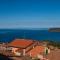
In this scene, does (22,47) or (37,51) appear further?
(22,47)

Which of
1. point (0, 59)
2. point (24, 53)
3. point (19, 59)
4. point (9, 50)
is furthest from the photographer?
point (9, 50)

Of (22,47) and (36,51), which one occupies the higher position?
(22,47)

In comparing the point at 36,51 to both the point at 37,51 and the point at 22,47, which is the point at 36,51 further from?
the point at 22,47

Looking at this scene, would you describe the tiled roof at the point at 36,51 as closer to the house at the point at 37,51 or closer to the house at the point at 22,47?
the house at the point at 37,51

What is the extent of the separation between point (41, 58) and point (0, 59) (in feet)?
21.8

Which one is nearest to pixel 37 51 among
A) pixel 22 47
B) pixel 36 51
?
pixel 36 51

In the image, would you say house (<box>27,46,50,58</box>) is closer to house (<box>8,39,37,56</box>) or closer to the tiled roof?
the tiled roof

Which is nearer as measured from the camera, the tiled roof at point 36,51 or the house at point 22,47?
the tiled roof at point 36,51

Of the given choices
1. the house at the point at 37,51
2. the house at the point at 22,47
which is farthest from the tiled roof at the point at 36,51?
the house at the point at 22,47

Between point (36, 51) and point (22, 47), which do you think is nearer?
point (36, 51)

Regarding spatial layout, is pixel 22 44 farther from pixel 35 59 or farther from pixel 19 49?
pixel 35 59

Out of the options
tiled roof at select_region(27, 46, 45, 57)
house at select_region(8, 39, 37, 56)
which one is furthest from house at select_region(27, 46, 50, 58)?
house at select_region(8, 39, 37, 56)

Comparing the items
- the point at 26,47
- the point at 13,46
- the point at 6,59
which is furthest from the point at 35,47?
the point at 6,59

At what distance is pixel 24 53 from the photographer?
3066cm
